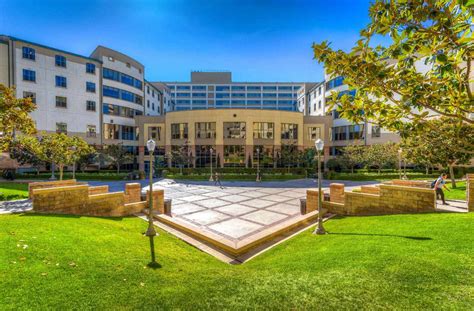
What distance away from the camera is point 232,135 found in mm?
42344

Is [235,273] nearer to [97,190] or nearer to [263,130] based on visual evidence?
[97,190]

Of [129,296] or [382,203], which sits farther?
[382,203]

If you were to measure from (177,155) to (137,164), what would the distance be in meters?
15.5

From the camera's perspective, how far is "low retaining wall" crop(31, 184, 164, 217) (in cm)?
898

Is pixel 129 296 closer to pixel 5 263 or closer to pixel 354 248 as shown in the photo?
pixel 5 263

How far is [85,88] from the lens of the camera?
39.3 m

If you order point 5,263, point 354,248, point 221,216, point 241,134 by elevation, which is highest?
point 241,134

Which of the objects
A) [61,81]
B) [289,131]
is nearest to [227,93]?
[289,131]

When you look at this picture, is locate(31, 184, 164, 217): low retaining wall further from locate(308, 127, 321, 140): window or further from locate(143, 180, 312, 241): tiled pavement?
locate(308, 127, 321, 140): window

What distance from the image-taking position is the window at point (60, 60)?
119ft

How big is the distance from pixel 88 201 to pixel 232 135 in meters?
33.3

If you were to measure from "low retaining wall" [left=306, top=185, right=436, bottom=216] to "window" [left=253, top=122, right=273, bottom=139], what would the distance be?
1225 inches

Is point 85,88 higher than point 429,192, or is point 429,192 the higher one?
point 85,88

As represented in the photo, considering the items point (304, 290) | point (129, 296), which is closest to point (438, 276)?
point (304, 290)
